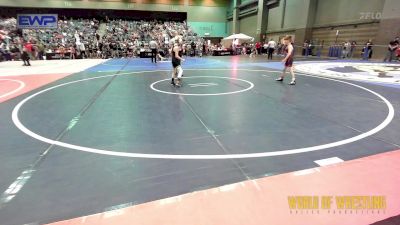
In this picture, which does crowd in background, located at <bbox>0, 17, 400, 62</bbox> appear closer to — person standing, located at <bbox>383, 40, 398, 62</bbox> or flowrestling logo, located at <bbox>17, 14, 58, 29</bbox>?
person standing, located at <bbox>383, 40, 398, 62</bbox>

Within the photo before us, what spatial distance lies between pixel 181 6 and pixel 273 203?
1779 inches

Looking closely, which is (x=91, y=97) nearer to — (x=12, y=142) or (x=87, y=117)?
(x=87, y=117)

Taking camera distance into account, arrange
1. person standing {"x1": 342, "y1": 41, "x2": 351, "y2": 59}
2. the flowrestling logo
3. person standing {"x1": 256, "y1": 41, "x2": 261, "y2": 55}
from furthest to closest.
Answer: person standing {"x1": 256, "y1": 41, "x2": 261, "y2": 55}
the flowrestling logo
person standing {"x1": 342, "y1": 41, "x2": 351, "y2": 59}

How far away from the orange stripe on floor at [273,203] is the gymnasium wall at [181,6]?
43577 mm

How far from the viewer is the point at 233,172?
3.54 m

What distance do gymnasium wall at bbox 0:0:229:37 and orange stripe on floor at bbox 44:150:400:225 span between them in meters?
43.6

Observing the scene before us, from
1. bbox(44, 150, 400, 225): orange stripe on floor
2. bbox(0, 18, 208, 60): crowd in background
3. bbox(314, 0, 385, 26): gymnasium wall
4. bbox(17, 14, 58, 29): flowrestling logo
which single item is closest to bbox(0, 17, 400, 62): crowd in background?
bbox(0, 18, 208, 60): crowd in background

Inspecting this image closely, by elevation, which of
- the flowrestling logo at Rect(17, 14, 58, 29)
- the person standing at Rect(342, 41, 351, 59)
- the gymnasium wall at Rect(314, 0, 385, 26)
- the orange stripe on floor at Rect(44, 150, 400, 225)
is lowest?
the orange stripe on floor at Rect(44, 150, 400, 225)

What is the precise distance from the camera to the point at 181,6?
43.9 meters

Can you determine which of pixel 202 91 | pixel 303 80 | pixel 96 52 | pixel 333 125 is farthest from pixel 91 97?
pixel 96 52

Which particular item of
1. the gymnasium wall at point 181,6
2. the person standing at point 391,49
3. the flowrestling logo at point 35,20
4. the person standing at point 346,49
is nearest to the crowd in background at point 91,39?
the flowrestling logo at point 35,20

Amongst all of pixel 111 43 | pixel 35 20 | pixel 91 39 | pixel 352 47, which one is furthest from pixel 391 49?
pixel 35 20

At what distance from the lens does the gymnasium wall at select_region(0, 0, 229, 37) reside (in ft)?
127

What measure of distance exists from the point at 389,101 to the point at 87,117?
807cm
